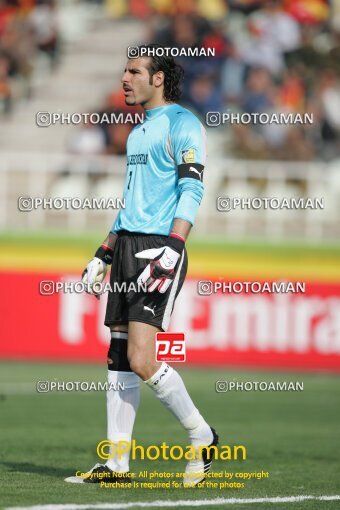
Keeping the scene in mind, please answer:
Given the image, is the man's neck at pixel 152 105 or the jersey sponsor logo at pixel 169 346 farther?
the man's neck at pixel 152 105

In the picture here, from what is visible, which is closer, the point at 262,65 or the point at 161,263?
the point at 161,263

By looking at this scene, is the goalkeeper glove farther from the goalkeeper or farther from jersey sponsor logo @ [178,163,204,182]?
jersey sponsor logo @ [178,163,204,182]

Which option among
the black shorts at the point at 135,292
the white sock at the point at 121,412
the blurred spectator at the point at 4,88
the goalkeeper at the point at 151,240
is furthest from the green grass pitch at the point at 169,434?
the blurred spectator at the point at 4,88

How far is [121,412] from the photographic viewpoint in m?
6.81

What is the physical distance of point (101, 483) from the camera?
267 inches

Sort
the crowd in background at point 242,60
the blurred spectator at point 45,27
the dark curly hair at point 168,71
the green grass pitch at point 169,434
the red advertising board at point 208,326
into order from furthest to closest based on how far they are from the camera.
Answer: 1. the blurred spectator at point 45,27
2. the crowd in background at point 242,60
3. the red advertising board at point 208,326
4. the dark curly hair at point 168,71
5. the green grass pitch at point 169,434

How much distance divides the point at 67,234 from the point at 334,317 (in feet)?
12.2

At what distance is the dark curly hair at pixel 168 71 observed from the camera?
691cm

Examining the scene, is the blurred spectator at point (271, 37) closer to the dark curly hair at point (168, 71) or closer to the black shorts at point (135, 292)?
the dark curly hair at point (168, 71)

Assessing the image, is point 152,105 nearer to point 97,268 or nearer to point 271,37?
point 97,268

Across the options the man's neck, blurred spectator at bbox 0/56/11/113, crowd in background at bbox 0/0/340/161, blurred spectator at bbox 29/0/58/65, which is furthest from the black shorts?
blurred spectator at bbox 29/0/58/65

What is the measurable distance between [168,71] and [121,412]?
1.99 meters

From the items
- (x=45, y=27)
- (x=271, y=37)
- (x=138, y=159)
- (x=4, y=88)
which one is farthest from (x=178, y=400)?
(x=45, y=27)

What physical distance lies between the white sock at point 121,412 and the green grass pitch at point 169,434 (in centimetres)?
22
